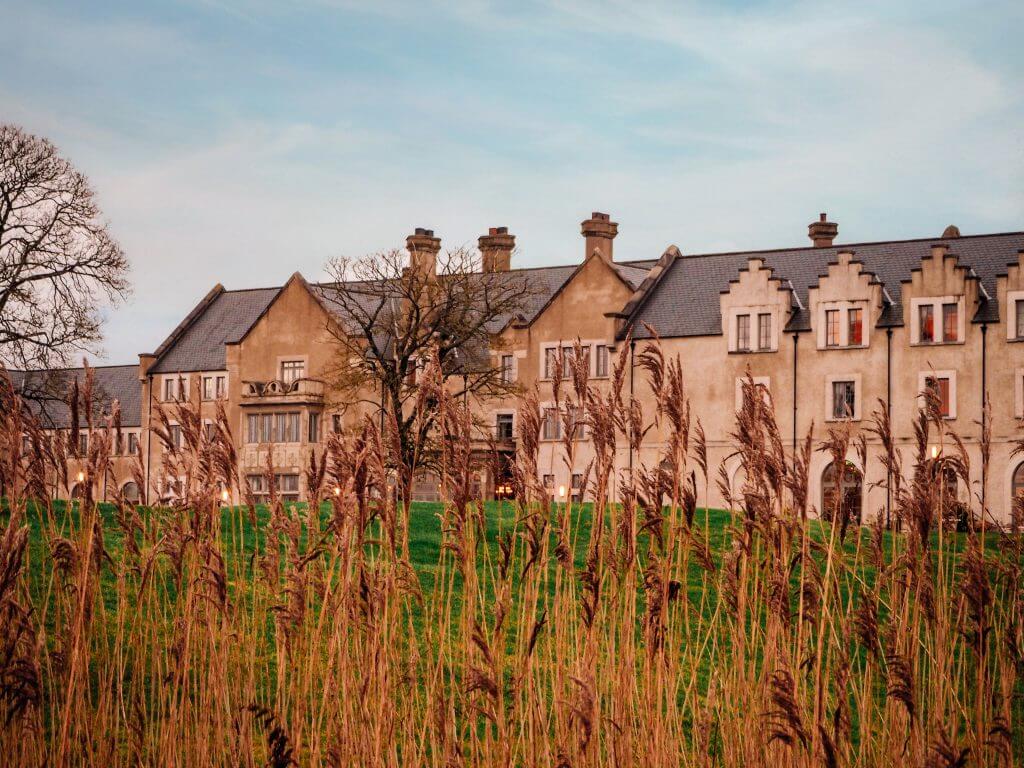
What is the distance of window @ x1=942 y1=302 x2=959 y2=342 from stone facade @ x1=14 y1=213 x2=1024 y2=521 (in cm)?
4

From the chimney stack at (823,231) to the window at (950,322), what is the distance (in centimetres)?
1000

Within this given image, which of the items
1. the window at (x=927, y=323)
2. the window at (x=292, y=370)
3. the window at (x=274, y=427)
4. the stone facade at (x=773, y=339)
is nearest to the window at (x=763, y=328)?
the stone facade at (x=773, y=339)

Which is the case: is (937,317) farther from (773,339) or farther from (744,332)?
(744,332)

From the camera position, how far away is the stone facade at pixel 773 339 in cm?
4166

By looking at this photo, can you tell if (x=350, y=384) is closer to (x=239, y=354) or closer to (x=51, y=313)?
(x=51, y=313)

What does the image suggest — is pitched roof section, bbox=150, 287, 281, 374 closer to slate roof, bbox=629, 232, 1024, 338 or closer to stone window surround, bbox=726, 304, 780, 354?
slate roof, bbox=629, 232, 1024, 338

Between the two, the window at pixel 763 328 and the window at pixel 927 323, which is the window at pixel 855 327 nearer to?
the window at pixel 927 323

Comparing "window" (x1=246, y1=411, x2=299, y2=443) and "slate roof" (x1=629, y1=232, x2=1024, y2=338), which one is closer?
"slate roof" (x1=629, y1=232, x2=1024, y2=338)

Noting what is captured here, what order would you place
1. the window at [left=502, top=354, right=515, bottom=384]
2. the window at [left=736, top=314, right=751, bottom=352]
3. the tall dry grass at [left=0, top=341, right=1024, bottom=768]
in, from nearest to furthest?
the tall dry grass at [left=0, top=341, right=1024, bottom=768], the window at [left=736, top=314, right=751, bottom=352], the window at [left=502, top=354, right=515, bottom=384]

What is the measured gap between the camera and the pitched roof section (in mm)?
58031

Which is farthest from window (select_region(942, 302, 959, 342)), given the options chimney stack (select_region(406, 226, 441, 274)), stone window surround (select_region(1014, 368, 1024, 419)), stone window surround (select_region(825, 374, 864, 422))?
chimney stack (select_region(406, 226, 441, 274))

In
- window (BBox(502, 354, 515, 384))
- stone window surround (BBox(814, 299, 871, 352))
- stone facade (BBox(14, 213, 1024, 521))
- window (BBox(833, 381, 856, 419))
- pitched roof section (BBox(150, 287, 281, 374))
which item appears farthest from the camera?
pitched roof section (BBox(150, 287, 281, 374))

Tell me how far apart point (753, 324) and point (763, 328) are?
14.0 inches

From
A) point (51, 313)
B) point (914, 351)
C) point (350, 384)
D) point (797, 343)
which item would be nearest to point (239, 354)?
point (350, 384)
